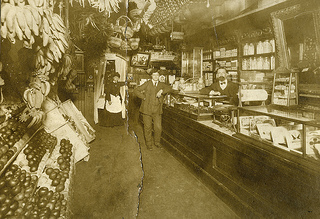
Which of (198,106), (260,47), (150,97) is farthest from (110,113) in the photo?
(260,47)

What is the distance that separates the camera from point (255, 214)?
232cm

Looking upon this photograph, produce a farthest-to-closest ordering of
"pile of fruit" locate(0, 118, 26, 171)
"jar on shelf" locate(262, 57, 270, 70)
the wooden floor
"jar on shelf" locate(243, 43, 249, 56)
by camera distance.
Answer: "jar on shelf" locate(243, 43, 249, 56) < "jar on shelf" locate(262, 57, 270, 70) < the wooden floor < "pile of fruit" locate(0, 118, 26, 171)

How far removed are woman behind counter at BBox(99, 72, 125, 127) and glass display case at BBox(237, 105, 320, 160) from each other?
517 cm

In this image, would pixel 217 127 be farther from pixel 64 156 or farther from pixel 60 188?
pixel 64 156

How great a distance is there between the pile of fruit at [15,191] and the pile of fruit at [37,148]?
0.56 feet

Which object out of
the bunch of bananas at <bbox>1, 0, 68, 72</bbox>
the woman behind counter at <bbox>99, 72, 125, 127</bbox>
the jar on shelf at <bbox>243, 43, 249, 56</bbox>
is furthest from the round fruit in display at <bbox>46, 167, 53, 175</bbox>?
the jar on shelf at <bbox>243, 43, 249, 56</bbox>

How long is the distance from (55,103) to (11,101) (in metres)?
1.49

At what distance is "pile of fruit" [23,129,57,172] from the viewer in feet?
8.03

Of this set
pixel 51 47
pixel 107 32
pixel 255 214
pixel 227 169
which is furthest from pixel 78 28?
pixel 255 214

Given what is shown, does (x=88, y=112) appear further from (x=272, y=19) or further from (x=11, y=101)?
(x=272, y=19)

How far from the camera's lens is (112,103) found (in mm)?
7184

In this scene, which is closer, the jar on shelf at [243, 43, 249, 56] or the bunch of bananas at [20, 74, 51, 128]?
the bunch of bananas at [20, 74, 51, 128]

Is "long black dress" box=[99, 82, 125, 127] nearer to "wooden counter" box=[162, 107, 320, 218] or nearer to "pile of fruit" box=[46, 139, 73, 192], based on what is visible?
"pile of fruit" box=[46, 139, 73, 192]

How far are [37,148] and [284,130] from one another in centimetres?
291
